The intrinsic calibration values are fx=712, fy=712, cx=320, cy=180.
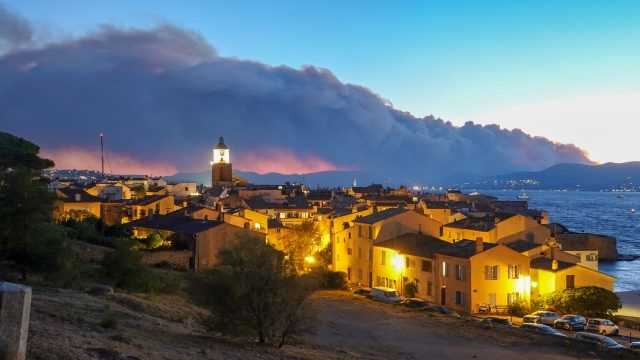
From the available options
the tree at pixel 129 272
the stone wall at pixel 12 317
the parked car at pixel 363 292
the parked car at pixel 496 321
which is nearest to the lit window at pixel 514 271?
the parked car at pixel 496 321

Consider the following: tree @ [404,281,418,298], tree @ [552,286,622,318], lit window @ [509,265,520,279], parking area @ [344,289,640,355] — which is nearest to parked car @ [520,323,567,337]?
parking area @ [344,289,640,355]

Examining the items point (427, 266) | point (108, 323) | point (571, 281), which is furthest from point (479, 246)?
point (108, 323)

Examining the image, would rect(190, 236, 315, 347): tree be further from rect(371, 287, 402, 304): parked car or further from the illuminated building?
the illuminated building

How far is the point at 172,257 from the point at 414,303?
17315 millimetres

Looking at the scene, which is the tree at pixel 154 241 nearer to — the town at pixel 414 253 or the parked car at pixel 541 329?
the town at pixel 414 253

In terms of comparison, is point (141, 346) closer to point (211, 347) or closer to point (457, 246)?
point (211, 347)

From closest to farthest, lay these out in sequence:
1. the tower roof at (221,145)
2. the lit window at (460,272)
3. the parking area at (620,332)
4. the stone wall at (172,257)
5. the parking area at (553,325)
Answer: the parking area at (553,325) → the parking area at (620,332) → the lit window at (460,272) → the stone wall at (172,257) → the tower roof at (221,145)

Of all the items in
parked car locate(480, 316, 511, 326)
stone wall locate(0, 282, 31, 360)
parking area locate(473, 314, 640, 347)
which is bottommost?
parking area locate(473, 314, 640, 347)

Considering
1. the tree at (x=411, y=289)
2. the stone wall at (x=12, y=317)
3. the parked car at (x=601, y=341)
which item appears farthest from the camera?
the tree at (x=411, y=289)

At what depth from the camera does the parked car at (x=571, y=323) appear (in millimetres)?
38562

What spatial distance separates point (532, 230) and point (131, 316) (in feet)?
143

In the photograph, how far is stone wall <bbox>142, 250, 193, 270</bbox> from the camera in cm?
4909

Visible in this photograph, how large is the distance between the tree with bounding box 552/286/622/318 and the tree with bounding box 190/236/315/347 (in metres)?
26.1

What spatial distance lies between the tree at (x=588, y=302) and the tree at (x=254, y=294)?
26.1 metres
